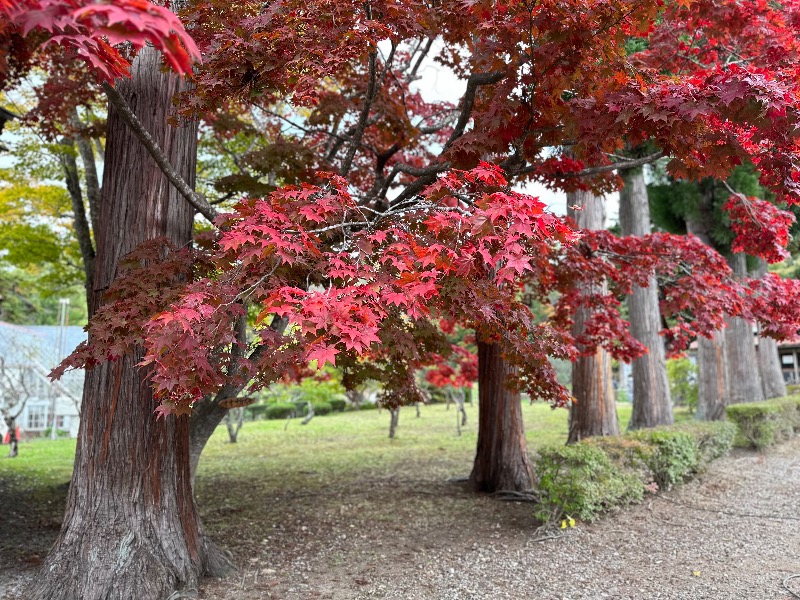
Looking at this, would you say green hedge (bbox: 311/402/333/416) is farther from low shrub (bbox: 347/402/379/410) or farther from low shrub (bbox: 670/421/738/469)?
low shrub (bbox: 670/421/738/469)

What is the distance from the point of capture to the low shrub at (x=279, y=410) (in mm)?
22500

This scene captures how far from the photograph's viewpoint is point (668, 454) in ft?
22.0

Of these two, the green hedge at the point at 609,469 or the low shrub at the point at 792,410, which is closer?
the green hedge at the point at 609,469

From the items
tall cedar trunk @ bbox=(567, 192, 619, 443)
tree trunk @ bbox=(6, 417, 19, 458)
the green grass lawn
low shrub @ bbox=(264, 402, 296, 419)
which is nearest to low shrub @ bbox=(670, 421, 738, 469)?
tall cedar trunk @ bbox=(567, 192, 619, 443)

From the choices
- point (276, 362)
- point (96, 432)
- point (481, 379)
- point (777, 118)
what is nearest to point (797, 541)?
point (481, 379)

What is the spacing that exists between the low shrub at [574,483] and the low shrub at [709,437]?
260cm

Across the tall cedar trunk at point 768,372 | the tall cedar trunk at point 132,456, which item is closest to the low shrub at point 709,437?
the tall cedar trunk at point 132,456

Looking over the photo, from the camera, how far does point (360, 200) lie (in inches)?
183

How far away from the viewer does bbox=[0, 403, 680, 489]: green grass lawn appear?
898cm

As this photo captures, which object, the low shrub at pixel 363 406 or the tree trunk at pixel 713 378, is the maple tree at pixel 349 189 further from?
the low shrub at pixel 363 406

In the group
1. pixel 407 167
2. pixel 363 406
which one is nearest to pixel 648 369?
pixel 407 167

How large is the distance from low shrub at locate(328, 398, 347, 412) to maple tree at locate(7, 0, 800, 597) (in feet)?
62.6

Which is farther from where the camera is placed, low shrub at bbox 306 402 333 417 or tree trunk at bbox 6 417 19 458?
low shrub at bbox 306 402 333 417

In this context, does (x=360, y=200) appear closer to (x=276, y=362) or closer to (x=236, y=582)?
(x=276, y=362)
